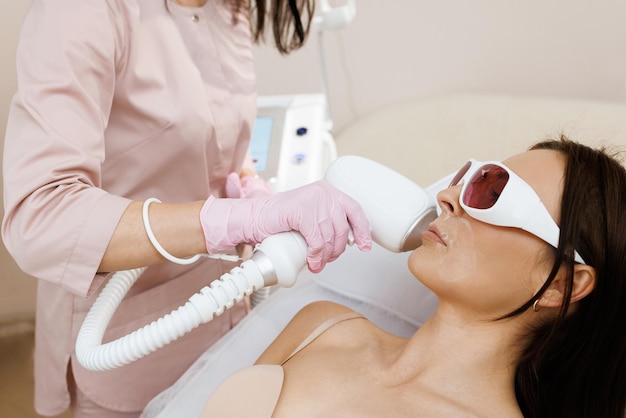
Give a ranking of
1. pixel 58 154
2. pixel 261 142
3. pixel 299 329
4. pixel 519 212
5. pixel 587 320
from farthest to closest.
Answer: pixel 261 142 < pixel 299 329 < pixel 587 320 < pixel 519 212 < pixel 58 154

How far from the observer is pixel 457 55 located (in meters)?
2.61

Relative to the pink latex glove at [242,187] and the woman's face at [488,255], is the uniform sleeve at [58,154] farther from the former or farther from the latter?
the woman's face at [488,255]

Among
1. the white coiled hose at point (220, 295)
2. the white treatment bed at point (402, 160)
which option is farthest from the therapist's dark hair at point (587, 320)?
the white coiled hose at point (220, 295)

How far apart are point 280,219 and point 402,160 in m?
1.32

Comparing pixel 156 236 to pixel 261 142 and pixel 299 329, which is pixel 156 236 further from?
pixel 261 142

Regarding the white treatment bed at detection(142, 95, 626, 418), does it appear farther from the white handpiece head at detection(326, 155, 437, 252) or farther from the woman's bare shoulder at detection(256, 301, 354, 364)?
the white handpiece head at detection(326, 155, 437, 252)

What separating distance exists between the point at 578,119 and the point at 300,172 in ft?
2.78

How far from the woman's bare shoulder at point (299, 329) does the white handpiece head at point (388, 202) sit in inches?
11.3

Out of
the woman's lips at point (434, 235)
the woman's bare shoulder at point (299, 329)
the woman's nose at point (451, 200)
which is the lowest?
the woman's bare shoulder at point (299, 329)

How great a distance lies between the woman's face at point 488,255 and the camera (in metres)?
1.12

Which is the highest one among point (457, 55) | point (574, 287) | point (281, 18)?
point (281, 18)

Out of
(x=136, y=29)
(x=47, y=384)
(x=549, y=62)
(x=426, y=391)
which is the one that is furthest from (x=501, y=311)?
(x=549, y=62)

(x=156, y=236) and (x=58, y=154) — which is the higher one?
(x=58, y=154)

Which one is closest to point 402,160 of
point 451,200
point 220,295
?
point 451,200
